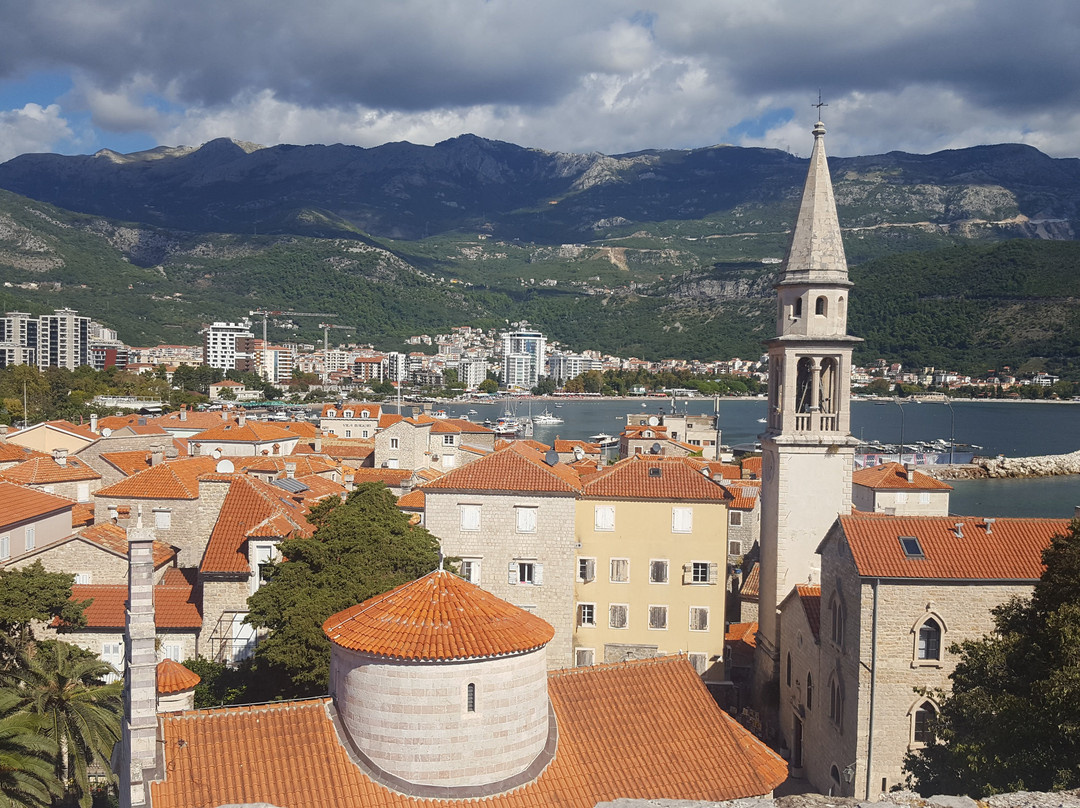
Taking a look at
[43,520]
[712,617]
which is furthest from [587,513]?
[43,520]

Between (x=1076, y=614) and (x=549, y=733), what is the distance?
7.69 meters

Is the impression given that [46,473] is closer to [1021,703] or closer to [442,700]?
[442,700]

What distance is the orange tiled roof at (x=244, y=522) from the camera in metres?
24.6

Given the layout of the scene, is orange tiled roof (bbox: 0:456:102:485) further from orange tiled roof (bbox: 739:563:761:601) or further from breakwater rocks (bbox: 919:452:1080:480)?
breakwater rocks (bbox: 919:452:1080:480)

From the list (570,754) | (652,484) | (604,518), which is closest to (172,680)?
(570,754)

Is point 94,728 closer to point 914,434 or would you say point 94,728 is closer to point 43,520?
point 43,520

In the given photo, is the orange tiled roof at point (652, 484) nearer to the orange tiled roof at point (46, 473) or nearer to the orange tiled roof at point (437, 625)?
the orange tiled roof at point (437, 625)

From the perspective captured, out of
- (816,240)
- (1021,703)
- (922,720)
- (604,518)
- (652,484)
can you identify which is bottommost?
(922,720)

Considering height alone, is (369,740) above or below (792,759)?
above

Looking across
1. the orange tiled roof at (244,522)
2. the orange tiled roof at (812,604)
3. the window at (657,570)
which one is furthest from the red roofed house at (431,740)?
the window at (657,570)

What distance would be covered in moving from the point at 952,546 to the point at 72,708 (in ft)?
57.9

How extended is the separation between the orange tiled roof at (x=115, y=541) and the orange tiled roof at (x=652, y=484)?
12873mm

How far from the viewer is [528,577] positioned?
85.0ft

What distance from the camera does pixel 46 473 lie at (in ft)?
119
